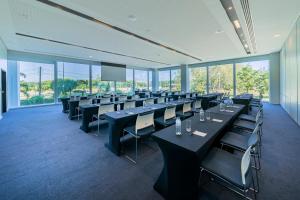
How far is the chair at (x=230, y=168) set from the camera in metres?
1.31

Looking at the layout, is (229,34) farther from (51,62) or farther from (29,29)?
(51,62)

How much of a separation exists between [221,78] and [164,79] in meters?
6.18

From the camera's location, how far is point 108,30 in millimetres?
5094

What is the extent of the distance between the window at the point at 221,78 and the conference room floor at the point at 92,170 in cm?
859

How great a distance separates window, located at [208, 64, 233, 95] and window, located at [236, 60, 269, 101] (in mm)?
519

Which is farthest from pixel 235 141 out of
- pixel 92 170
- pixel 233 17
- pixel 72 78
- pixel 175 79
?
pixel 175 79

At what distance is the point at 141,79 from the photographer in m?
15.6

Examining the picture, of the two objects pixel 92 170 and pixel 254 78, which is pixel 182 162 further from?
pixel 254 78

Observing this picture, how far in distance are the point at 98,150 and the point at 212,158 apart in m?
2.37

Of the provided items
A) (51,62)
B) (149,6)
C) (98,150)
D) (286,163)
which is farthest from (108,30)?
(51,62)

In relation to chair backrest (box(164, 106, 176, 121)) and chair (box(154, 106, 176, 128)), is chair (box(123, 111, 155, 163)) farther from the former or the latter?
chair backrest (box(164, 106, 176, 121))

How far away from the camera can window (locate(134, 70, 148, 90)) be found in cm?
1501

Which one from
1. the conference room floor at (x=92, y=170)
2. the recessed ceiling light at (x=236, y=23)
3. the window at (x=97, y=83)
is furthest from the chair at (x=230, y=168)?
the window at (x=97, y=83)

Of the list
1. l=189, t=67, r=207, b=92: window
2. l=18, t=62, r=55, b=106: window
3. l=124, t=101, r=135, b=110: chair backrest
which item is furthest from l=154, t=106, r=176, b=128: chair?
l=189, t=67, r=207, b=92: window
